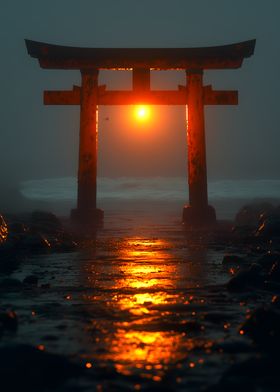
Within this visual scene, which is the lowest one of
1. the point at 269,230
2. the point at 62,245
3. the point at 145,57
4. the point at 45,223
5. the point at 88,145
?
the point at 62,245

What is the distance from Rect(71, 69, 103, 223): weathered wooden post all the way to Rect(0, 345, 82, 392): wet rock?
12.0 meters

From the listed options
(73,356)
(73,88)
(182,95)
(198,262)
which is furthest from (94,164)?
(73,356)

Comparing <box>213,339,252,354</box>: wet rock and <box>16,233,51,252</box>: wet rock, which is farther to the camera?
<box>16,233,51,252</box>: wet rock

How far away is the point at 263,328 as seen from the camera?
8.92ft

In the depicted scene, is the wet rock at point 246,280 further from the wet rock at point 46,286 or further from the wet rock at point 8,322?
the wet rock at point 8,322

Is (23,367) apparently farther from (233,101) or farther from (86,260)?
(233,101)

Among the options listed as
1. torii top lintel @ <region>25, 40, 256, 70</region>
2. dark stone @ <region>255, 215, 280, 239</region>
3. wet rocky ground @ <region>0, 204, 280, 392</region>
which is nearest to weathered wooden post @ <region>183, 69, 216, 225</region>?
torii top lintel @ <region>25, 40, 256, 70</region>

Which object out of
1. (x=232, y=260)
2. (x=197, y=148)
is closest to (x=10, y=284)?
(x=232, y=260)

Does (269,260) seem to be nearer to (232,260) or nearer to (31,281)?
(232,260)

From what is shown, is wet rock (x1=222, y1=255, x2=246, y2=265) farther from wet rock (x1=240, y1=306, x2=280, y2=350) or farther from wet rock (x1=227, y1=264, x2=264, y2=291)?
wet rock (x1=240, y1=306, x2=280, y2=350)

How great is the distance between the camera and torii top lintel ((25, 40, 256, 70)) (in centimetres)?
1400

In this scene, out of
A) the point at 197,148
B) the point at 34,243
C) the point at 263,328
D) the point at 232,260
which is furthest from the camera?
the point at 197,148

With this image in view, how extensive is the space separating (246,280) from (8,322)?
7.10 feet

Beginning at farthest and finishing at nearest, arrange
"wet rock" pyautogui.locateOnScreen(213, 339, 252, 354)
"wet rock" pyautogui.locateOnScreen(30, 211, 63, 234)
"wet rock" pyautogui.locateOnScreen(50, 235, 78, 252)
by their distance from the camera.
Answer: "wet rock" pyautogui.locateOnScreen(30, 211, 63, 234)
"wet rock" pyautogui.locateOnScreen(50, 235, 78, 252)
"wet rock" pyautogui.locateOnScreen(213, 339, 252, 354)
